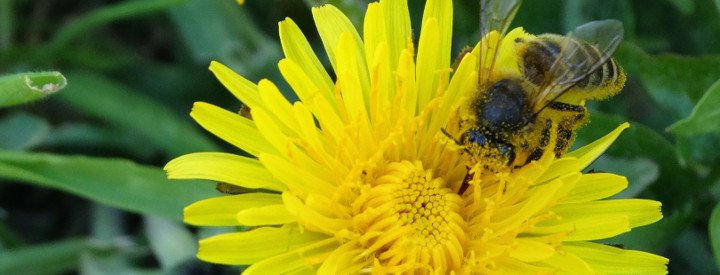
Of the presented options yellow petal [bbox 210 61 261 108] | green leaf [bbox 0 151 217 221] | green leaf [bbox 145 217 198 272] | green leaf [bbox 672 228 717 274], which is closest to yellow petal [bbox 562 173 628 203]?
yellow petal [bbox 210 61 261 108]

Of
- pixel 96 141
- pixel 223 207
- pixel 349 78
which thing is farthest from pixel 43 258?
pixel 349 78

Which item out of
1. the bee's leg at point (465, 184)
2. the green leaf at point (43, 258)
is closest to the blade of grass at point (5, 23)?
the green leaf at point (43, 258)

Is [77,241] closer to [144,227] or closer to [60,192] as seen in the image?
[144,227]

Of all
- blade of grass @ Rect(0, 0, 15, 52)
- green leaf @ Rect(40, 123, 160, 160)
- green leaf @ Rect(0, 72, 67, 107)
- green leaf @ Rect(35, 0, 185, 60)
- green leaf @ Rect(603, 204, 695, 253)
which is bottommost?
green leaf @ Rect(603, 204, 695, 253)

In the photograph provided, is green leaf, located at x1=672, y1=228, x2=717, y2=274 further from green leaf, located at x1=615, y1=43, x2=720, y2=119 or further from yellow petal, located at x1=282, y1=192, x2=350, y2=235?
yellow petal, located at x1=282, y1=192, x2=350, y2=235

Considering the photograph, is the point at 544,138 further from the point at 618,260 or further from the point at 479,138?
the point at 618,260

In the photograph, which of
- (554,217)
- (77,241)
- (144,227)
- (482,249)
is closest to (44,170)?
(77,241)
